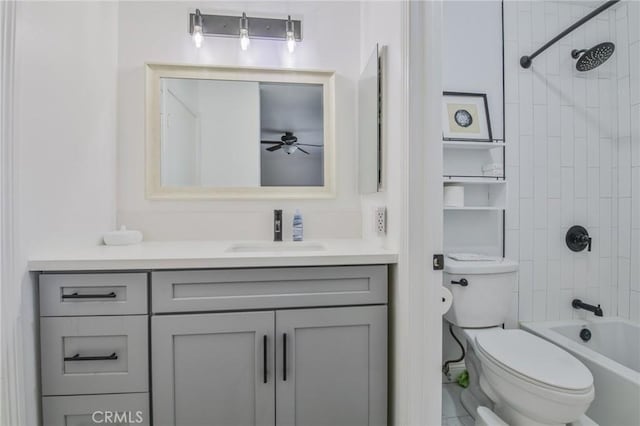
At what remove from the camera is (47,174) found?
1.17 metres

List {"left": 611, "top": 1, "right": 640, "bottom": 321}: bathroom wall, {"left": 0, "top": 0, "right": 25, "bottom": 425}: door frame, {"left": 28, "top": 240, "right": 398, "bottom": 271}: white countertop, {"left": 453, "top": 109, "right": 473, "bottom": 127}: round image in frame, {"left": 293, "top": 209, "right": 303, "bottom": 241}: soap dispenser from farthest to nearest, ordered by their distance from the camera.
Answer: {"left": 611, "top": 1, "right": 640, "bottom": 321}: bathroom wall
{"left": 453, "top": 109, "right": 473, "bottom": 127}: round image in frame
{"left": 293, "top": 209, "right": 303, "bottom": 241}: soap dispenser
{"left": 28, "top": 240, "right": 398, "bottom": 271}: white countertop
{"left": 0, "top": 0, "right": 25, "bottom": 425}: door frame

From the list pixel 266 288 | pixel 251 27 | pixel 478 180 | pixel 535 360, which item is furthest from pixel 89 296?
pixel 478 180

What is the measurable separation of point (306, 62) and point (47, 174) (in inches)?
52.9

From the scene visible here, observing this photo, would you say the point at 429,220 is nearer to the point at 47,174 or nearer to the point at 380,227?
the point at 380,227

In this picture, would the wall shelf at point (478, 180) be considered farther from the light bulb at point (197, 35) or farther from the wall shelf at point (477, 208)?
the light bulb at point (197, 35)

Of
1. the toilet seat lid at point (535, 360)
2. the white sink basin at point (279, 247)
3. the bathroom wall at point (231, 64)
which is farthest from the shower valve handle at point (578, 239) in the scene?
the white sink basin at point (279, 247)

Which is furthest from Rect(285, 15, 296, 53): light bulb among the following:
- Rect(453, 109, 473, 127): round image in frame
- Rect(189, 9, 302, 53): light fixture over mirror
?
→ Rect(453, 109, 473, 127): round image in frame

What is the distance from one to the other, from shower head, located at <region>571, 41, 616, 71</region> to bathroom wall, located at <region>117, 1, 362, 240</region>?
1.30 m

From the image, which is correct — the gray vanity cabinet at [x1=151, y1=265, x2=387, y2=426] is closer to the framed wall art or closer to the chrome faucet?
the chrome faucet

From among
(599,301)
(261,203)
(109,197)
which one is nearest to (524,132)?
(599,301)

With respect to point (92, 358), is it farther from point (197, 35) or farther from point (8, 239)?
point (197, 35)

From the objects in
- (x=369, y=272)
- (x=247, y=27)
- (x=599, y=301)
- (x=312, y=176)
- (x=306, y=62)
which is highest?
(x=247, y=27)

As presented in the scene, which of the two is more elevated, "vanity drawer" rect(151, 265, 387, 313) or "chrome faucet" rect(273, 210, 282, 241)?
"chrome faucet" rect(273, 210, 282, 241)

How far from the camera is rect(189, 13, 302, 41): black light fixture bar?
1.70m
